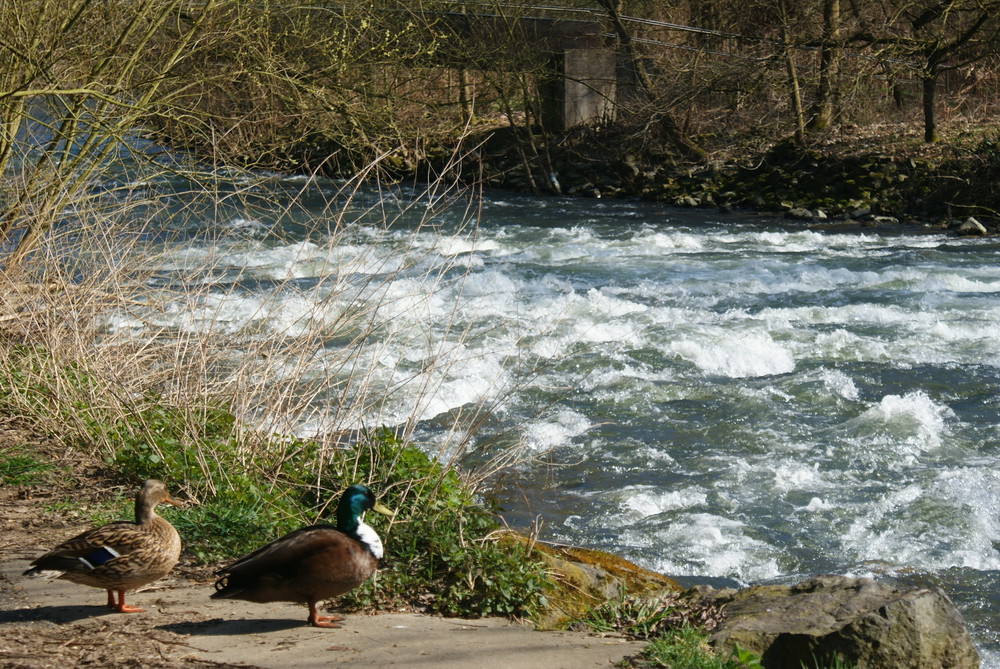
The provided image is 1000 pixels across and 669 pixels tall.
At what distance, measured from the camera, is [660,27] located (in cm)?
2583

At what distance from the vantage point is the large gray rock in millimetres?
5152

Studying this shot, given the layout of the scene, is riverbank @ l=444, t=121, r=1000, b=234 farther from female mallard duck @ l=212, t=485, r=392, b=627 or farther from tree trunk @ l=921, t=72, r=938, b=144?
female mallard duck @ l=212, t=485, r=392, b=627

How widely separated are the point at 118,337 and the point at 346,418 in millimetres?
2191

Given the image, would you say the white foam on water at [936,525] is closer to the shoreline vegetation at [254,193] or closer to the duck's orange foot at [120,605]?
the shoreline vegetation at [254,193]

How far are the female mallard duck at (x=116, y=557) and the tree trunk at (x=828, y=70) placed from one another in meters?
20.4

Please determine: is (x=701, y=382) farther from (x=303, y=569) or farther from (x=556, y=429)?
(x=303, y=569)

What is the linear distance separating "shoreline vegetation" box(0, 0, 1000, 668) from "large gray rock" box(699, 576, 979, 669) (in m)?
0.47

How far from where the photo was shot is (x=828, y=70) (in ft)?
76.0

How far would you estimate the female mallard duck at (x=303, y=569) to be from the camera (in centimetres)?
435

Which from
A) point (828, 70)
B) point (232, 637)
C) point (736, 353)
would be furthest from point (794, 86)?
point (232, 637)

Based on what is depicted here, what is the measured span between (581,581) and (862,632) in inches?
56.9

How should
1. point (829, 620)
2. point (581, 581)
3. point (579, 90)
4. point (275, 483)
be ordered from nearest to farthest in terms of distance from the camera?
point (829, 620) → point (581, 581) → point (275, 483) → point (579, 90)

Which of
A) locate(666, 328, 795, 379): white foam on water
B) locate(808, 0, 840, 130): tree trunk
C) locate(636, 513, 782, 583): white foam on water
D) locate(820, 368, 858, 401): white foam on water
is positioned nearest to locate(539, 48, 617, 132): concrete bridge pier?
locate(808, 0, 840, 130): tree trunk

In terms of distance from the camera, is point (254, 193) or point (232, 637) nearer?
point (232, 637)
